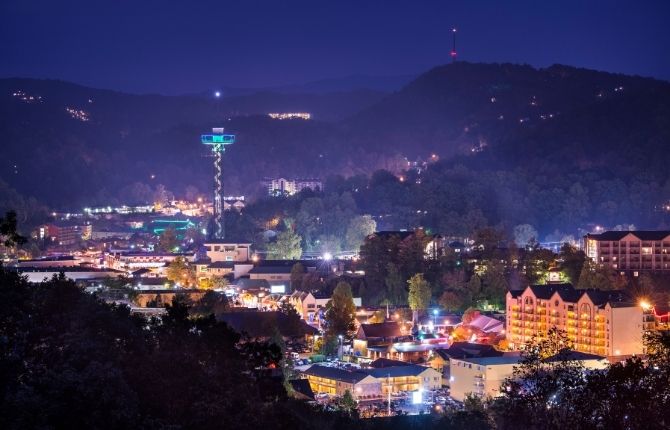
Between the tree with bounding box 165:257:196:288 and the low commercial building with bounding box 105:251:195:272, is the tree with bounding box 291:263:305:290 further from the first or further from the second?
the low commercial building with bounding box 105:251:195:272

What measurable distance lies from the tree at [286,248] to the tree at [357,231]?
5.47 ft

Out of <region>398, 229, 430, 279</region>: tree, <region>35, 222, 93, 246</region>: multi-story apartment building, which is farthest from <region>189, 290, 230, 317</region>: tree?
<region>35, 222, 93, 246</region>: multi-story apartment building

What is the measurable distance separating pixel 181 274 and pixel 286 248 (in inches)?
212

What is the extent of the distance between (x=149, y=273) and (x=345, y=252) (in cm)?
682

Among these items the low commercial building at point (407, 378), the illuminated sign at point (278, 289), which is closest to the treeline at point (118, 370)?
the low commercial building at point (407, 378)

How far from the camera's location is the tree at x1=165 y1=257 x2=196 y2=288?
25203 mm

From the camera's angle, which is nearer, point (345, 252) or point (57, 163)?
point (345, 252)

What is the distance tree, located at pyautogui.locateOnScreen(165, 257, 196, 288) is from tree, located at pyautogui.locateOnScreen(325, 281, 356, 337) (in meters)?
6.52

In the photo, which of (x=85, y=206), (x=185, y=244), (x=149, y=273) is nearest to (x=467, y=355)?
(x=149, y=273)

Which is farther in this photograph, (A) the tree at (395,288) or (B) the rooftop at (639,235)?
(B) the rooftop at (639,235)

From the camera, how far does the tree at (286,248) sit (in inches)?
1179

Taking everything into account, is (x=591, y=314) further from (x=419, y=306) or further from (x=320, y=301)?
(x=320, y=301)

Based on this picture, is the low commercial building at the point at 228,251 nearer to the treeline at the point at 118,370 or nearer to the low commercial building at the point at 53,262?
the low commercial building at the point at 53,262

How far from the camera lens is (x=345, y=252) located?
31.2 metres
